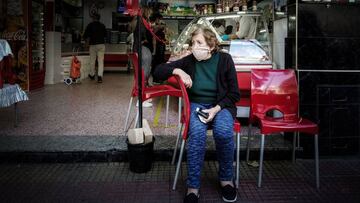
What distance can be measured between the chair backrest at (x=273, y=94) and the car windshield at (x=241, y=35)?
124 cm

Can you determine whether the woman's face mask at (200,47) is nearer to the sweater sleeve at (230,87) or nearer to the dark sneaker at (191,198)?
the sweater sleeve at (230,87)

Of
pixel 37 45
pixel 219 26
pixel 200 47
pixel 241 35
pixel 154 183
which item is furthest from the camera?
pixel 37 45

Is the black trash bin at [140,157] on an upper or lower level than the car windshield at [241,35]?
lower

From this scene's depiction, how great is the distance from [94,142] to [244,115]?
6.95 ft

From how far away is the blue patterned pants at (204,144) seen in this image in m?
3.16

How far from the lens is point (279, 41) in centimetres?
486

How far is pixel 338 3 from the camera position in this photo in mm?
4285

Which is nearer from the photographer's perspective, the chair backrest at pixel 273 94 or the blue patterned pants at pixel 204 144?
the blue patterned pants at pixel 204 144

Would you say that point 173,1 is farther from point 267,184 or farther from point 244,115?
point 267,184

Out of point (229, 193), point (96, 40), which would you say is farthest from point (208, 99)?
point (96, 40)

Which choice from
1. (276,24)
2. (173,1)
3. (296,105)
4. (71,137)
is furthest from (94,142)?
(173,1)

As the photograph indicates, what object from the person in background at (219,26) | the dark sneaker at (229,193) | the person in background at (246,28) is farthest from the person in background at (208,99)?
the person in background at (219,26)

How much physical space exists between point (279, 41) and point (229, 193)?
2400 millimetres

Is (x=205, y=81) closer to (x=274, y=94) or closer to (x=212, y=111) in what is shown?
(x=212, y=111)
